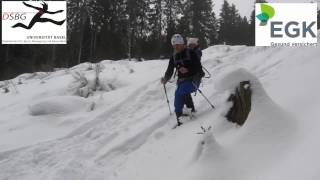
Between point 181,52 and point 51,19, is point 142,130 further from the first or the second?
point 51,19

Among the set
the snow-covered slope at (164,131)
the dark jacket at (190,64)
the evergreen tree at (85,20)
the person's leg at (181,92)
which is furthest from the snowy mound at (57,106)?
the evergreen tree at (85,20)

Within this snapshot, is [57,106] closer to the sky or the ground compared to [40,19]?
closer to the ground

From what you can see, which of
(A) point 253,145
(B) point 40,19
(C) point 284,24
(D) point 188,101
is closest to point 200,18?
(B) point 40,19

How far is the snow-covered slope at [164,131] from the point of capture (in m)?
6.32

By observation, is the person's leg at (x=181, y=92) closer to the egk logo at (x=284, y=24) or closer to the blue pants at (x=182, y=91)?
the blue pants at (x=182, y=91)

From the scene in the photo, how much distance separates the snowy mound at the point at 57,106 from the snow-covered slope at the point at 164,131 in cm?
2

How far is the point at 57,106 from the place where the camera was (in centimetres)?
1087

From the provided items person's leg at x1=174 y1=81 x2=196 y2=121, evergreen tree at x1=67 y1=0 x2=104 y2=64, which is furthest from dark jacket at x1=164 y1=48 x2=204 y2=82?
evergreen tree at x1=67 y1=0 x2=104 y2=64

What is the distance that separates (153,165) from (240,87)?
70.8 inches

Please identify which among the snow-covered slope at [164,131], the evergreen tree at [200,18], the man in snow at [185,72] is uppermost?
the evergreen tree at [200,18]

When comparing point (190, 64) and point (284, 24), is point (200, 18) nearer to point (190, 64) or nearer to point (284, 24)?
point (284, 24)

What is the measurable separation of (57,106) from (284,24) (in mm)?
9289

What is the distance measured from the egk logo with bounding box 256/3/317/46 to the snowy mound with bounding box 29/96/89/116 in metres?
6.78

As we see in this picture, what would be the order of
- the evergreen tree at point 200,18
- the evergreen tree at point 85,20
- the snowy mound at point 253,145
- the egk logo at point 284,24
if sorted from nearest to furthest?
the snowy mound at point 253,145 → the egk logo at point 284,24 → the evergreen tree at point 85,20 → the evergreen tree at point 200,18
